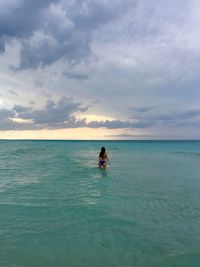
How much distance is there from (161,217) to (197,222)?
1.20m

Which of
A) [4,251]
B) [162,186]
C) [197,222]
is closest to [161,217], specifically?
[197,222]

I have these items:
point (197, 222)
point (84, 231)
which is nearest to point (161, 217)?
point (197, 222)

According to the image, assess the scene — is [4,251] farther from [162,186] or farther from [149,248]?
[162,186]

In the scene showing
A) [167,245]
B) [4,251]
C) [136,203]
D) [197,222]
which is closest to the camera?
[4,251]

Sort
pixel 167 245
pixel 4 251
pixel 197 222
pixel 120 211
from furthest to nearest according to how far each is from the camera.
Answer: pixel 120 211 < pixel 197 222 < pixel 167 245 < pixel 4 251

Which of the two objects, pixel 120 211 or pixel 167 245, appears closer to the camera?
pixel 167 245

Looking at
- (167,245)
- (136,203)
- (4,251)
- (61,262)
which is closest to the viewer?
(61,262)

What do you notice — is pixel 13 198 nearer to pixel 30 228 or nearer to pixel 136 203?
pixel 30 228

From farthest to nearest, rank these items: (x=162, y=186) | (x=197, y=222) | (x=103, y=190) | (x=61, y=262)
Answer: (x=162, y=186) < (x=103, y=190) < (x=197, y=222) < (x=61, y=262)

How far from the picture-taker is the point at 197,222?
8672 mm

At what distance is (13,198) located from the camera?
1177cm

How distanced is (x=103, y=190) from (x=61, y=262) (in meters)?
8.17

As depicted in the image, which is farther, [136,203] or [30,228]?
[136,203]

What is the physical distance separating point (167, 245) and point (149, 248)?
1.74ft
